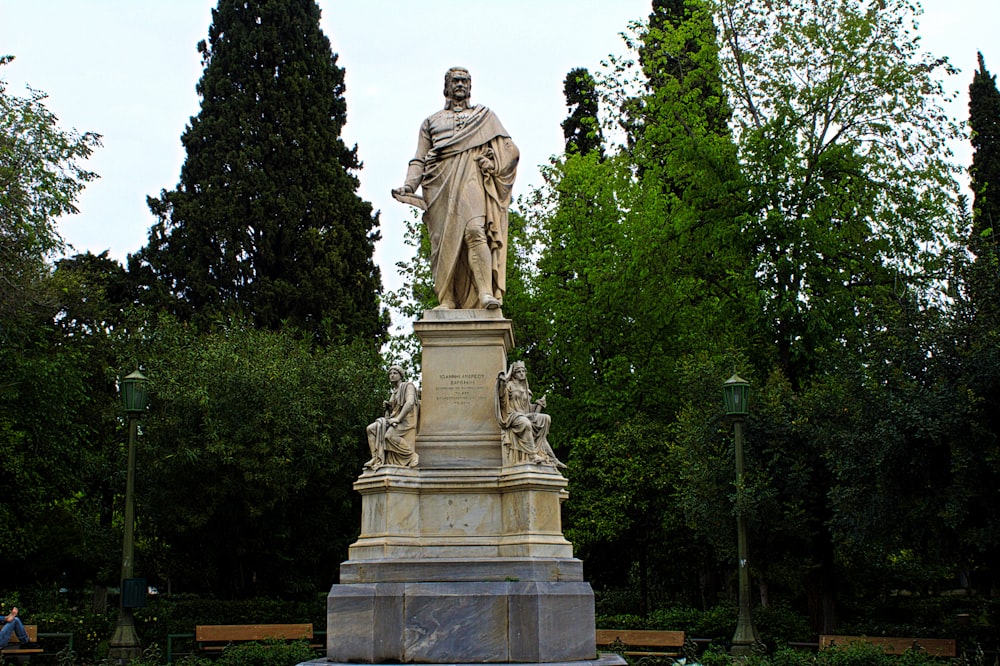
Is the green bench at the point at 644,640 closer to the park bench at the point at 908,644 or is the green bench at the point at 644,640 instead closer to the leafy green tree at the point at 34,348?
the park bench at the point at 908,644

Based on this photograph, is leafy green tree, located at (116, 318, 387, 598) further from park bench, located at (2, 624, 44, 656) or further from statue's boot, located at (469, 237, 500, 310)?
statue's boot, located at (469, 237, 500, 310)

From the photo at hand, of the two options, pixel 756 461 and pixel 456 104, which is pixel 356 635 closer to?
pixel 456 104

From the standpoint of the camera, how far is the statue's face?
1342cm

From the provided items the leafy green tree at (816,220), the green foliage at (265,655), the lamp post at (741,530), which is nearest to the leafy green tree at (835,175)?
the leafy green tree at (816,220)

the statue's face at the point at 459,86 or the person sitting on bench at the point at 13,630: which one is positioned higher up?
the statue's face at the point at 459,86

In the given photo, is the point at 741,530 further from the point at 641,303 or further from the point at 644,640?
the point at 641,303

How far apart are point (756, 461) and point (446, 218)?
10.1 metres

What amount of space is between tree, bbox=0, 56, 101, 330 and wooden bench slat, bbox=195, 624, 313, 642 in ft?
28.7

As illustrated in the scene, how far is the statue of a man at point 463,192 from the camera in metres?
13.0

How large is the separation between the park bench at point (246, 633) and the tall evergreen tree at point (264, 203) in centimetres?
1618

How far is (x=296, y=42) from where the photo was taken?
131ft

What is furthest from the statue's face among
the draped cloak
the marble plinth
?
the marble plinth

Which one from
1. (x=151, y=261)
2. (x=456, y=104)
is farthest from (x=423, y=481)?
(x=151, y=261)

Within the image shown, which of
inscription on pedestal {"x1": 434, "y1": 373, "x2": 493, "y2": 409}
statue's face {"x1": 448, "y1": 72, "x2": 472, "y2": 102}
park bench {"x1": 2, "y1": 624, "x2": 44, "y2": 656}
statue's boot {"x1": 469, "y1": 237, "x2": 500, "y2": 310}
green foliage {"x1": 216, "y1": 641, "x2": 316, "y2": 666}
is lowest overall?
park bench {"x1": 2, "y1": 624, "x2": 44, "y2": 656}
